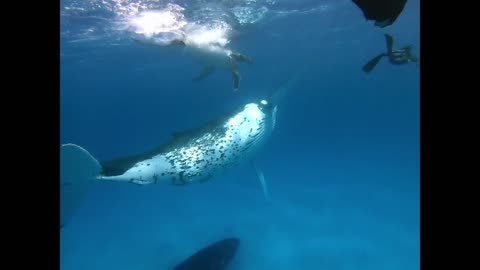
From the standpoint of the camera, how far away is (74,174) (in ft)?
19.3

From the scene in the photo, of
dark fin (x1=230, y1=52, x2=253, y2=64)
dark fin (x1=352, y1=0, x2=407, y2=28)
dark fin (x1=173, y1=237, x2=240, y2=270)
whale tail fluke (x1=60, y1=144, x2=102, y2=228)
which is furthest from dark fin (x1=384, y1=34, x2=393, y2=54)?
dark fin (x1=230, y1=52, x2=253, y2=64)

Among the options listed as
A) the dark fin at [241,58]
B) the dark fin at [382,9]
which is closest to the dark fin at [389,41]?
the dark fin at [382,9]

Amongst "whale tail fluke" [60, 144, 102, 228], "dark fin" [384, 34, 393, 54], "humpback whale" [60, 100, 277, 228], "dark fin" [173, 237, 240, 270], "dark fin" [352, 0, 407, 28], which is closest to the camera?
"dark fin" [352, 0, 407, 28]

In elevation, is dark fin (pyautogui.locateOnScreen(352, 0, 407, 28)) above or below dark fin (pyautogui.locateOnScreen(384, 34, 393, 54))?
above

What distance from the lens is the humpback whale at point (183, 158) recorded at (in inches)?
236

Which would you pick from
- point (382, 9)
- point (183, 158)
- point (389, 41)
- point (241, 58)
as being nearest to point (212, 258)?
point (183, 158)

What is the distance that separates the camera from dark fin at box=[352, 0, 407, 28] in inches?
74.0

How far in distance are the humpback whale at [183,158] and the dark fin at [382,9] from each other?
4.73 meters

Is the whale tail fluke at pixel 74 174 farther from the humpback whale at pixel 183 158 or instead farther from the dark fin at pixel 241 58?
the dark fin at pixel 241 58

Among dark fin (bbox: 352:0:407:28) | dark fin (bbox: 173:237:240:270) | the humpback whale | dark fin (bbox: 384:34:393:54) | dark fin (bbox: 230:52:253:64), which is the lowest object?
dark fin (bbox: 173:237:240:270)

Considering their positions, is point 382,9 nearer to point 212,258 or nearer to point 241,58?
point 212,258

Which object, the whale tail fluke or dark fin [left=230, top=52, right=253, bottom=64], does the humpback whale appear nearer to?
the whale tail fluke

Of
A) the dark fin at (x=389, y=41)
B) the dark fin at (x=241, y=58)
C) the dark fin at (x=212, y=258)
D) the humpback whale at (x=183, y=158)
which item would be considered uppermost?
the dark fin at (x=389, y=41)
